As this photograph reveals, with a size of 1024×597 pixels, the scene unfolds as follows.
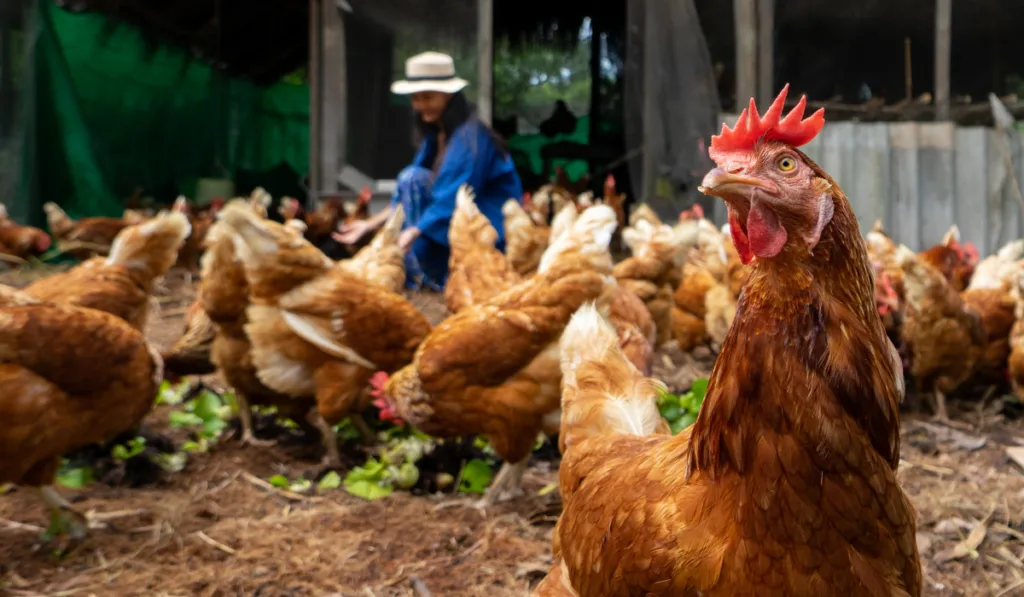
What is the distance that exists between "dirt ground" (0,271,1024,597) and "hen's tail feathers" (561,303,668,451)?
0.77 meters

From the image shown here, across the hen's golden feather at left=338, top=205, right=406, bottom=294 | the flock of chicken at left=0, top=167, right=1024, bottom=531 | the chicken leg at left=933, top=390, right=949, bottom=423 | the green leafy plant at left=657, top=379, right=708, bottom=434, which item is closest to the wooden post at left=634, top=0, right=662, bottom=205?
the flock of chicken at left=0, top=167, right=1024, bottom=531

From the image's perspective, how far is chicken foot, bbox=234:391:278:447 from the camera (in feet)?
13.1

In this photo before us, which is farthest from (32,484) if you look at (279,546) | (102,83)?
(102,83)

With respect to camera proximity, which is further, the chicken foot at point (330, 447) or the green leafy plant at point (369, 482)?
the chicken foot at point (330, 447)

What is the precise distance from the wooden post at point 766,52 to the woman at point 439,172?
8.61 ft

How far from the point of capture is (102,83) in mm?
10875

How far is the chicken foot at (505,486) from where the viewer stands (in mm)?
3270

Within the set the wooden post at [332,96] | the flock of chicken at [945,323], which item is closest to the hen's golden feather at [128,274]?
the flock of chicken at [945,323]

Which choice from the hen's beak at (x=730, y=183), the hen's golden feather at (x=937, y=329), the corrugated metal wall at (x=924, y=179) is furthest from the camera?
the corrugated metal wall at (x=924, y=179)

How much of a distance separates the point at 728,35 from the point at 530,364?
547 cm

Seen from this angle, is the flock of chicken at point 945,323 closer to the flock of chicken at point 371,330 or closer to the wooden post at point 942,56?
the flock of chicken at point 371,330

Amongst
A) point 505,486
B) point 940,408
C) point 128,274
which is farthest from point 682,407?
point 128,274

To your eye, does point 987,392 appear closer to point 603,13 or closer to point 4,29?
point 603,13

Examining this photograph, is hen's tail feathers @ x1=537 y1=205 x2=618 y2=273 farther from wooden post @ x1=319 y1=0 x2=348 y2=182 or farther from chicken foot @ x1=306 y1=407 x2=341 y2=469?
wooden post @ x1=319 y1=0 x2=348 y2=182
